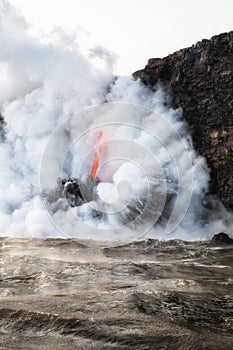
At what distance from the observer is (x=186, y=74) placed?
41.1m

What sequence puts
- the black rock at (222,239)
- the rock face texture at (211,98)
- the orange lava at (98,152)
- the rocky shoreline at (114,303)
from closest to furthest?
the rocky shoreline at (114,303), the black rock at (222,239), the rock face texture at (211,98), the orange lava at (98,152)

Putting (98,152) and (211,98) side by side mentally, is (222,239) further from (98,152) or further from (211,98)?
(98,152)

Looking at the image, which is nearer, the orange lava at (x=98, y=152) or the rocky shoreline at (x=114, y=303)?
the rocky shoreline at (x=114, y=303)

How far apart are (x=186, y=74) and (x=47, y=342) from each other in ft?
125

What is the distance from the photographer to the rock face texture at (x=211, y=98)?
36.8m

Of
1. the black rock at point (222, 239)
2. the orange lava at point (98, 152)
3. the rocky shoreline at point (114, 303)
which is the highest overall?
the orange lava at point (98, 152)

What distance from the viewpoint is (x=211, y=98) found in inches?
1561

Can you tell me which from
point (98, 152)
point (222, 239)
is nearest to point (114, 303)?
point (222, 239)

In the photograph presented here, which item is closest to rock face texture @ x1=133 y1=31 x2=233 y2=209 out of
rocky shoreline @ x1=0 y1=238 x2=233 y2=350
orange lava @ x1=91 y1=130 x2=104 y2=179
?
orange lava @ x1=91 y1=130 x2=104 y2=179

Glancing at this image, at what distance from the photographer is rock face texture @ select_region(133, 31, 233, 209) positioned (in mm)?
36844

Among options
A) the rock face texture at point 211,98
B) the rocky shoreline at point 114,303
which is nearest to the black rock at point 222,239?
the rocky shoreline at point 114,303

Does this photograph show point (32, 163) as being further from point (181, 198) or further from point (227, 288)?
point (227, 288)

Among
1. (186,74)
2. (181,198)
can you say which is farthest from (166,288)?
(186,74)

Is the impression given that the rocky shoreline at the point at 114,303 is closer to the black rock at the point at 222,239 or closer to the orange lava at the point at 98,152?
the black rock at the point at 222,239
